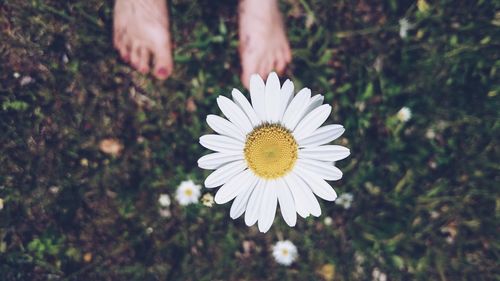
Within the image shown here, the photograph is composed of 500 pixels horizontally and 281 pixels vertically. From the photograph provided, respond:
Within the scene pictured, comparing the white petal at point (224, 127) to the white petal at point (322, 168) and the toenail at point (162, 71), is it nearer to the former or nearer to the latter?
the white petal at point (322, 168)

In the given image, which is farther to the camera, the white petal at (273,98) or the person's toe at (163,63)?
the person's toe at (163,63)

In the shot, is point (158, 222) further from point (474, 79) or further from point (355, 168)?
point (474, 79)

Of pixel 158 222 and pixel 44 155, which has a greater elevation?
pixel 44 155

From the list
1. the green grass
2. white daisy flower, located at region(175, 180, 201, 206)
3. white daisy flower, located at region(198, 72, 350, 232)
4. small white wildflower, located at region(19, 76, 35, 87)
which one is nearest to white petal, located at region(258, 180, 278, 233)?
white daisy flower, located at region(198, 72, 350, 232)

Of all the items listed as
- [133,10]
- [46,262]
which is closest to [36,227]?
[46,262]

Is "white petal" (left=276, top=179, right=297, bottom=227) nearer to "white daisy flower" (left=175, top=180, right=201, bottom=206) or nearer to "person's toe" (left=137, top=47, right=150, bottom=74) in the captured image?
"white daisy flower" (left=175, top=180, right=201, bottom=206)

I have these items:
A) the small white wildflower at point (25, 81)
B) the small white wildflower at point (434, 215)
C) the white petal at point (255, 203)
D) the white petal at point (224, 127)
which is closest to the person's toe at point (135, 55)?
the small white wildflower at point (25, 81)

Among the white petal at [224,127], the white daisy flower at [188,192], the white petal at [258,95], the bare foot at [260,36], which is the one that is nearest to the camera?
the white petal at [258,95]
